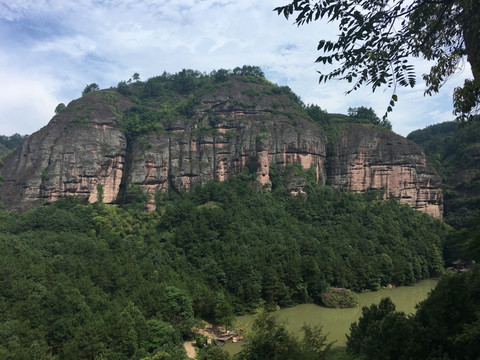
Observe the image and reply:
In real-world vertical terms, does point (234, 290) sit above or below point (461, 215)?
below

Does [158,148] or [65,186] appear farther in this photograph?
[158,148]

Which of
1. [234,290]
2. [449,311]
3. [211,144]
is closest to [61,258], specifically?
[234,290]

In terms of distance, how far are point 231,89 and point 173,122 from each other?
1014 cm

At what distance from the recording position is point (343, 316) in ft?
74.8

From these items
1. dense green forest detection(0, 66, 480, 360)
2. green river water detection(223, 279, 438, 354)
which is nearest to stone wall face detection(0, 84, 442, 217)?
dense green forest detection(0, 66, 480, 360)

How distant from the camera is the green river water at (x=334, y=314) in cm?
1989

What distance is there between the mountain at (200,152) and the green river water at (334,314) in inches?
650

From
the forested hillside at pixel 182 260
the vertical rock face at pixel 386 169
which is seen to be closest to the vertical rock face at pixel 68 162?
the forested hillside at pixel 182 260

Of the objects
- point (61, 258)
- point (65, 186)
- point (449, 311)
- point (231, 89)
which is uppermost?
point (231, 89)

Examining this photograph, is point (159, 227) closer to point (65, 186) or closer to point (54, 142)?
point (65, 186)

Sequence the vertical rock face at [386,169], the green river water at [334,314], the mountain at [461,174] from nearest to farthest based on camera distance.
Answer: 1. the green river water at [334,314]
2. the mountain at [461,174]
3. the vertical rock face at [386,169]

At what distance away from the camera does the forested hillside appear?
53.1 ft

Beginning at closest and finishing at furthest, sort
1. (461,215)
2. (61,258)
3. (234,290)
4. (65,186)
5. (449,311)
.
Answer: (449,311) < (61,258) < (234,290) < (65,186) < (461,215)

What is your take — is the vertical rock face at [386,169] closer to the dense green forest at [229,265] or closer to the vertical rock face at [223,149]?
the dense green forest at [229,265]
